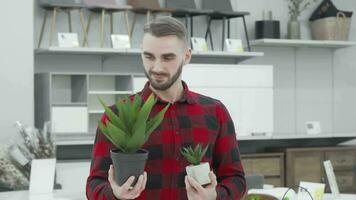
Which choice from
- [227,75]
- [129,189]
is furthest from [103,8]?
[129,189]

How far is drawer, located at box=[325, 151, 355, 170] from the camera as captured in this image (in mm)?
6129

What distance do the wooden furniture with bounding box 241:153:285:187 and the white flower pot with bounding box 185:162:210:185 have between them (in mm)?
4435

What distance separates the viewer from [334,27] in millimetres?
6660

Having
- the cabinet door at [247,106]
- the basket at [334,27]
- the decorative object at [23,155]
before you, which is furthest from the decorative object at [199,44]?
the decorative object at [23,155]

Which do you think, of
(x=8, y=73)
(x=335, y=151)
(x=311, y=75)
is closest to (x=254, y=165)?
(x=335, y=151)

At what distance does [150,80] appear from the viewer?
4.91ft

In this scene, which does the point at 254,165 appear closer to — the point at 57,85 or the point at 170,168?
the point at 57,85

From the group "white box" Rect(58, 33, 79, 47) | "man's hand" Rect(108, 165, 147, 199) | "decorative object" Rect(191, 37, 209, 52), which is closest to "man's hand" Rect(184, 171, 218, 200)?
"man's hand" Rect(108, 165, 147, 199)

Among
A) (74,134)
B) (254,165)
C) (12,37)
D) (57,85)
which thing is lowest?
(254,165)

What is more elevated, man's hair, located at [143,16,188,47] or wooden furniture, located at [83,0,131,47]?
wooden furniture, located at [83,0,131,47]

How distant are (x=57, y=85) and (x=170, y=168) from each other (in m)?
4.43

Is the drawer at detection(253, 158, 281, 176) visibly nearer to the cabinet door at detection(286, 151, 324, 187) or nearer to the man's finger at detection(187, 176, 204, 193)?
the cabinet door at detection(286, 151, 324, 187)

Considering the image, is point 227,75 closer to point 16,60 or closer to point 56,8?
point 56,8

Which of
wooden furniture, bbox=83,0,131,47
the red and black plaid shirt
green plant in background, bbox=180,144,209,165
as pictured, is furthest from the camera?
wooden furniture, bbox=83,0,131,47
